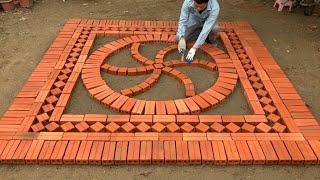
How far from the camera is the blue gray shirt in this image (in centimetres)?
412

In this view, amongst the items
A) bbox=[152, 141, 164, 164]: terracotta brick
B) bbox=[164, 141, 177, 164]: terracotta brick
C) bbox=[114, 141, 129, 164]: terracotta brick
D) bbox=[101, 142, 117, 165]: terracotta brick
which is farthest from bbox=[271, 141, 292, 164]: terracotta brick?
bbox=[101, 142, 117, 165]: terracotta brick

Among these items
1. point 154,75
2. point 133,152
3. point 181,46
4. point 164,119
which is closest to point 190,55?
point 181,46

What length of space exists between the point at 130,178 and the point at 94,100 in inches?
43.9

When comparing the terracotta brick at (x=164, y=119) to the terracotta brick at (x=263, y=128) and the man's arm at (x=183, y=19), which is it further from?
the man's arm at (x=183, y=19)

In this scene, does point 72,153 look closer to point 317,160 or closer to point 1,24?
point 317,160

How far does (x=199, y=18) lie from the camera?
4379mm

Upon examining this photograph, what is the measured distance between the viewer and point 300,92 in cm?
370

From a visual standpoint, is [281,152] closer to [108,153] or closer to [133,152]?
[133,152]

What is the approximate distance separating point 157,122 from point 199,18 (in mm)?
1848

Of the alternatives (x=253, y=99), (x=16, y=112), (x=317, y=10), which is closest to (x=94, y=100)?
(x=16, y=112)

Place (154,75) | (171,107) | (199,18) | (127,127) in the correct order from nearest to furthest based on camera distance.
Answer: (127,127)
(171,107)
(154,75)
(199,18)

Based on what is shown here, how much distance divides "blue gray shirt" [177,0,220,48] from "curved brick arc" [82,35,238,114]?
257mm

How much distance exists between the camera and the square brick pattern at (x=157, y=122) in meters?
2.79

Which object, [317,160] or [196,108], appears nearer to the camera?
[317,160]
